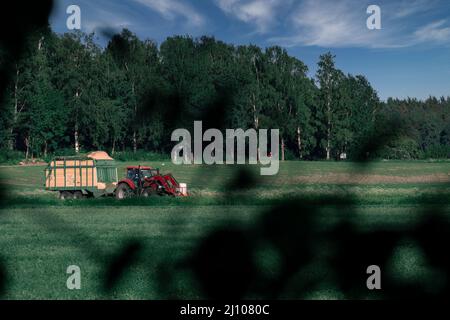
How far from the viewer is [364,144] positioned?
351cm

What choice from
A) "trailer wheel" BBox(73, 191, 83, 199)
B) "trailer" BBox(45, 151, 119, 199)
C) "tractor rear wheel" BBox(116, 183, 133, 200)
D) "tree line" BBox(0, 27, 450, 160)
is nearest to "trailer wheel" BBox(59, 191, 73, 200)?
"trailer" BBox(45, 151, 119, 199)

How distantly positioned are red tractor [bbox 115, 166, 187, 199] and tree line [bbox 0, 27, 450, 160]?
40.0 ft

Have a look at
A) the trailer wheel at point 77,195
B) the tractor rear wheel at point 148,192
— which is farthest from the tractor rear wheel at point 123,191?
the trailer wheel at point 77,195

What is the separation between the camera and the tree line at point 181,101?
3512mm

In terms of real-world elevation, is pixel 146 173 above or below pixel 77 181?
above

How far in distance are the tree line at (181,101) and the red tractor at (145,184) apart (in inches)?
480

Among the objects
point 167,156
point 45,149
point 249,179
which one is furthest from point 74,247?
point 249,179

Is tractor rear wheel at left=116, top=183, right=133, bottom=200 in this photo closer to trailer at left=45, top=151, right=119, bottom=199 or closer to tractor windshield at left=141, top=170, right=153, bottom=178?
trailer at left=45, top=151, right=119, bottom=199

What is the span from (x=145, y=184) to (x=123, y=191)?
4.76 feet

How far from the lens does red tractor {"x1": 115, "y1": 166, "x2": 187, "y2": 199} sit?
63.3 feet

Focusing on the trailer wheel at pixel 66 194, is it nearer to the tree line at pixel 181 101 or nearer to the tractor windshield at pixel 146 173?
the tractor windshield at pixel 146 173

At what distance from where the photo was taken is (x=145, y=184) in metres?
20.7

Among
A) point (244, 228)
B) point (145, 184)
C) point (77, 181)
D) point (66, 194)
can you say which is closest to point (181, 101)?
point (244, 228)

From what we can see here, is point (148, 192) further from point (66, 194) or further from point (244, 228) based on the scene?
point (244, 228)
